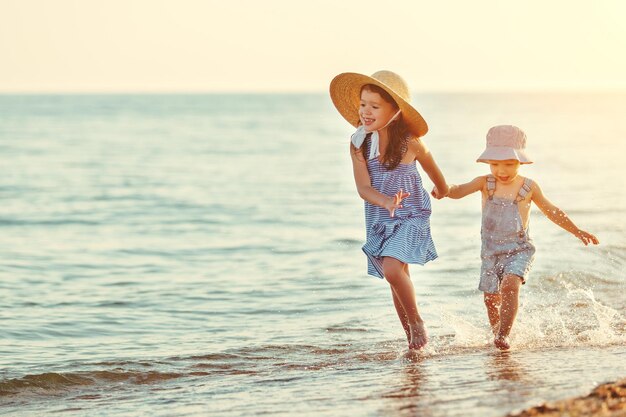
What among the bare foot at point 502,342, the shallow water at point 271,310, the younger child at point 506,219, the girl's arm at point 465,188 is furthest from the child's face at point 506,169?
the shallow water at point 271,310

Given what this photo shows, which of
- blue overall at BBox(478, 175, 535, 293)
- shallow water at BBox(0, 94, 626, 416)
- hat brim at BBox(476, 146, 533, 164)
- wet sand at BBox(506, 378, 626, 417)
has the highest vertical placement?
hat brim at BBox(476, 146, 533, 164)

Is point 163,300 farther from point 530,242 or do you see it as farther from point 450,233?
point 450,233

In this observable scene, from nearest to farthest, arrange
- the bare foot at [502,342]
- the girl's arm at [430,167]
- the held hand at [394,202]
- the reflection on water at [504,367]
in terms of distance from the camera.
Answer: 1. the reflection on water at [504,367]
2. the held hand at [394,202]
3. the girl's arm at [430,167]
4. the bare foot at [502,342]

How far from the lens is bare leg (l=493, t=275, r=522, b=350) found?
681cm

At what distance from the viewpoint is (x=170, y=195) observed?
21.6 meters

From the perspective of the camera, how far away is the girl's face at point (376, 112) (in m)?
6.61

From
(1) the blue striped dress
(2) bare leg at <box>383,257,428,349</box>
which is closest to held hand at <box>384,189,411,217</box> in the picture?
(1) the blue striped dress

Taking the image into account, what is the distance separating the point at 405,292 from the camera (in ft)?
21.8

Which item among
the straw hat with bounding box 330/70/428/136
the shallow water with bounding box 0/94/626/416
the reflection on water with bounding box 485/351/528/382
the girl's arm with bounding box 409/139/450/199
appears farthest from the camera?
the girl's arm with bounding box 409/139/450/199

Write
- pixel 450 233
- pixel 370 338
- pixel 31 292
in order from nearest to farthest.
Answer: pixel 370 338
pixel 31 292
pixel 450 233

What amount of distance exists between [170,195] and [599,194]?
825 cm

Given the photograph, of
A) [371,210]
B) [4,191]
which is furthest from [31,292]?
[4,191]

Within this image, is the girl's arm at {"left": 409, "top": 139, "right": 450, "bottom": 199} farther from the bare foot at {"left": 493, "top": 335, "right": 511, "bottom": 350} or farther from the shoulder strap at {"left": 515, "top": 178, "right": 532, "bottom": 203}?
the bare foot at {"left": 493, "top": 335, "right": 511, "bottom": 350}

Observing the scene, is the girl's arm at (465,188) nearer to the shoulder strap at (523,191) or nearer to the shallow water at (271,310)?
the shoulder strap at (523,191)
